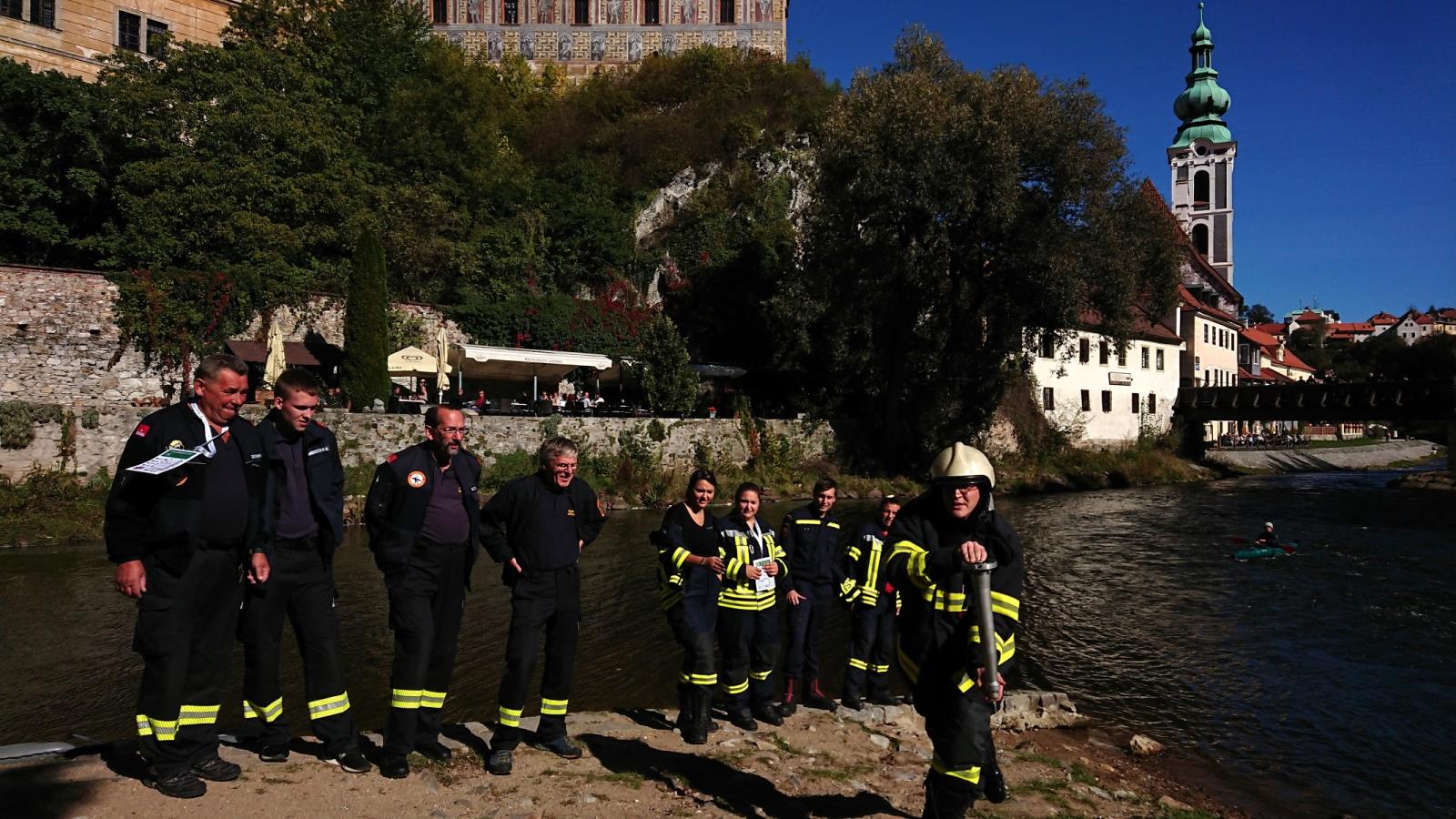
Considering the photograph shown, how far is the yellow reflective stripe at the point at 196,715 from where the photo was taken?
5.10 m

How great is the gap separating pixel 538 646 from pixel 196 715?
209cm

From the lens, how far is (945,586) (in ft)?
15.5

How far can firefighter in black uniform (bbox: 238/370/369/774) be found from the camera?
18.2ft

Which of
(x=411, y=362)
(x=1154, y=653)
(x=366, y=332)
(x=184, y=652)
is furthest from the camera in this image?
(x=366, y=332)

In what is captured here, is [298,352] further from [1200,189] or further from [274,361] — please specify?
[1200,189]

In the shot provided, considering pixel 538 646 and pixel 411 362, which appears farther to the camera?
pixel 411 362

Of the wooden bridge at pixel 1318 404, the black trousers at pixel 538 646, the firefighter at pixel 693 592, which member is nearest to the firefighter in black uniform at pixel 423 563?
the black trousers at pixel 538 646

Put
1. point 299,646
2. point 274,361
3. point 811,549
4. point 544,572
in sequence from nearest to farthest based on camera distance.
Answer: point 299,646 < point 544,572 < point 811,549 < point 274,361

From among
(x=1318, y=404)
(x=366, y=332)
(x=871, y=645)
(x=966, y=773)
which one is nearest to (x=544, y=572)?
(x=966, y=773)

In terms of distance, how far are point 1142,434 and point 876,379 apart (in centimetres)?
2270

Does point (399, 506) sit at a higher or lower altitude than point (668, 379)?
lower

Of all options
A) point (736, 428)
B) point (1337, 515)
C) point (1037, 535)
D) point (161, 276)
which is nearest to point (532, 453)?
point (736, 428)

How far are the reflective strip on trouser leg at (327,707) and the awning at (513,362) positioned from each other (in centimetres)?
2406

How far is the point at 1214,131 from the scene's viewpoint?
292ft
